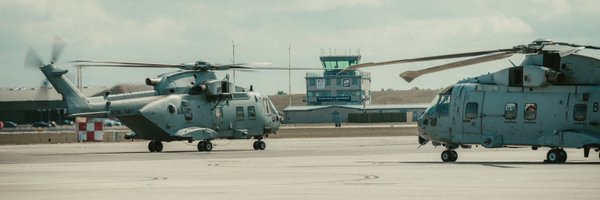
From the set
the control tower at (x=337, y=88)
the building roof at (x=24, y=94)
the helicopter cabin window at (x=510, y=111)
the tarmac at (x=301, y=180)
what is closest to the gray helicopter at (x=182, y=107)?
the tarmac at (x=301, y=180)

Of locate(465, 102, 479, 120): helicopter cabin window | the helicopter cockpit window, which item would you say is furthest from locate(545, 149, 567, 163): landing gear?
the helicopter cockpit window

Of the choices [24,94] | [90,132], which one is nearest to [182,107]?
[90,132]

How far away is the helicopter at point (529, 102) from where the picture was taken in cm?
3222

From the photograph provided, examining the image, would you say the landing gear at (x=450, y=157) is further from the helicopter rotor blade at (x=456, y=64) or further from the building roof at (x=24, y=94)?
the building roof at (x=24, y=94)

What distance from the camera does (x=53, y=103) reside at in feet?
509

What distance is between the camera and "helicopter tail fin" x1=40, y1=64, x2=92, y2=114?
150 ft

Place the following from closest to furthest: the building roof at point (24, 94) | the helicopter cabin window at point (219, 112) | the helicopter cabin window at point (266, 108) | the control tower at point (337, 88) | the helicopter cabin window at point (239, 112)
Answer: the helicopter cabin window at point (219, 112) < the helicopter cabin window at point (239, 112) < the helicopter cabin window at point (266, 108) < the building roof at point (24, 94) < the control tower at point (337, 88)

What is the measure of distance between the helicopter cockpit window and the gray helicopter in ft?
43.5

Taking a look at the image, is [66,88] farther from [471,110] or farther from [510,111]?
[510,111]

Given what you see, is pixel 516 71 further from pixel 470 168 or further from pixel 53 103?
pixel 53 103

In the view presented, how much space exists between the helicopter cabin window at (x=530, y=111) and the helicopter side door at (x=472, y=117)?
162cm

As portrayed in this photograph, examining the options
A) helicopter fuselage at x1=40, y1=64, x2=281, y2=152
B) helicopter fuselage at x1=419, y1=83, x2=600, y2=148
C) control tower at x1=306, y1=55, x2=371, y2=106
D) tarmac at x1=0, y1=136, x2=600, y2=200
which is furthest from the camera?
control tower at x1=306, y1=55, x2=371, y2=106

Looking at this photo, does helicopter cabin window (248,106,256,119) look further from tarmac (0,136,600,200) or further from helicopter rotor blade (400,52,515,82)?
helicopter rotor blade (400,52,515,82)

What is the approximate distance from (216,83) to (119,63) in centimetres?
694
